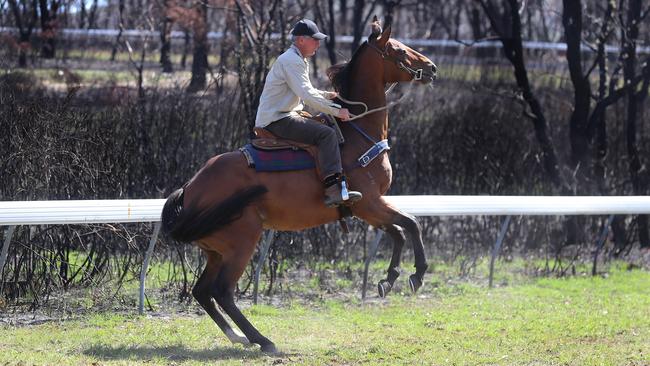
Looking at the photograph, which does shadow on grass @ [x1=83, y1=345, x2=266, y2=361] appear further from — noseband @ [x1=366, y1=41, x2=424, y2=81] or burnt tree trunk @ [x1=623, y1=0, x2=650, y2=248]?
burnt tree trunk @ [x1=623, y1=0, x2=650, y2=248]

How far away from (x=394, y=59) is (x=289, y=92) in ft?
3.38

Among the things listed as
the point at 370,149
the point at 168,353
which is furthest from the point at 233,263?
the point at 370,149

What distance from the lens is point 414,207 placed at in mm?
11602

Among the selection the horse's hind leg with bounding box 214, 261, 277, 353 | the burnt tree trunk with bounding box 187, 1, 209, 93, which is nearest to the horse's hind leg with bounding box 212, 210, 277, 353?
the horse's hind leg with bounding box 214, 261, 277, 353

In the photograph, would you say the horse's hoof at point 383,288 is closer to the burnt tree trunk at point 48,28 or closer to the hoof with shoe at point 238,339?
the hoof with shoe at point 238,339

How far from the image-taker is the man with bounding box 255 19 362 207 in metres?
8.96

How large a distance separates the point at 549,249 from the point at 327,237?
3828mm

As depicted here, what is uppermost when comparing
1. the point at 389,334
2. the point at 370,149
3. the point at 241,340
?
the point at 370,149

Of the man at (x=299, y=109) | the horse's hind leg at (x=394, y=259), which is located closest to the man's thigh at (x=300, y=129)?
the man at (x=299, y=109)

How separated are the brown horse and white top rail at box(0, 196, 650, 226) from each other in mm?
494

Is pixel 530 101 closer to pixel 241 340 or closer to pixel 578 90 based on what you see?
pixel 578 90

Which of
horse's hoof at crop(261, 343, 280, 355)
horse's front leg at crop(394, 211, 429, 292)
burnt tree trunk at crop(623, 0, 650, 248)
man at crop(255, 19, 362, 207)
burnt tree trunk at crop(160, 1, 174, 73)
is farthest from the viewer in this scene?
burnt tree trunk at crop(160, 1, 174, 73)

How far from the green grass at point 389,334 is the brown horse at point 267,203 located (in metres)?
0.51

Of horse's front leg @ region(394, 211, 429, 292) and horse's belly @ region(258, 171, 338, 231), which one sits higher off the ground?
horse's belly @ region(258, 171, 338, 231)
